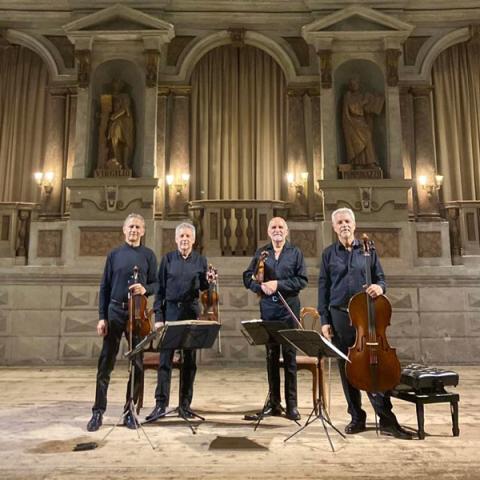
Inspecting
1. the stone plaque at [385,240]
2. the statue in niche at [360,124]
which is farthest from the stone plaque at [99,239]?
the statue in niche at [360,124]

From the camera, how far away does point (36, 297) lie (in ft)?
25.5

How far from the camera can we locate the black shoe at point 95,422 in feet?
12.1

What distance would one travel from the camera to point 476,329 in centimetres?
774

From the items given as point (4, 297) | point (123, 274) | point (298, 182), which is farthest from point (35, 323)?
point (298, 182)

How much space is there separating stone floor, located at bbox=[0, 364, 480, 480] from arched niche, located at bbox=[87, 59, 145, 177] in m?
4.61

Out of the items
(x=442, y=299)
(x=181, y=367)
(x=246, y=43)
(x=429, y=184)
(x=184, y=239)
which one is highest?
(x=246, y=43)

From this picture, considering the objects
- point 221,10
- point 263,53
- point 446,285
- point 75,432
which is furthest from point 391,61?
point 75,432

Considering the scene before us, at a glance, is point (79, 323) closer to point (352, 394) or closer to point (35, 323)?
point (35, 323)

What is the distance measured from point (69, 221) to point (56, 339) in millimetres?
1781

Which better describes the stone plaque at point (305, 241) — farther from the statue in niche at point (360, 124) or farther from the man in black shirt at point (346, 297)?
the man in black shirt at point (346, 297)

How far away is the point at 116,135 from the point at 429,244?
5.27 metres

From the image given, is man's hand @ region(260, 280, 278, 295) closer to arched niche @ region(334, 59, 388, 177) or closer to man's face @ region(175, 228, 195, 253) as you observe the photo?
man's face @ region(175, 228, 195, 253)

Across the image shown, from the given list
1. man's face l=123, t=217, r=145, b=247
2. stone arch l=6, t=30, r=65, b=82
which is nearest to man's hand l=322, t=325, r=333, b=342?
man's face l=123, t=217, r=145, b=247

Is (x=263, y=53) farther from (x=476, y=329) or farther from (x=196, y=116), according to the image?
(x=476, y=329)
